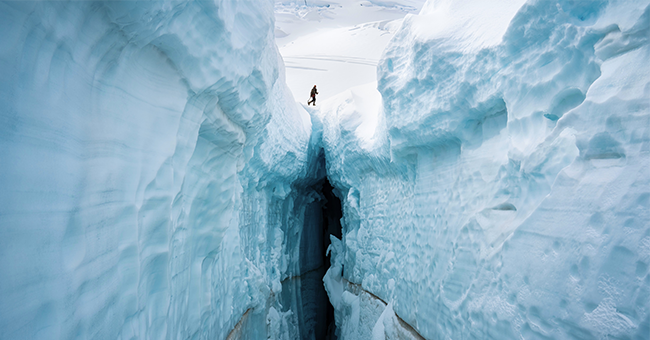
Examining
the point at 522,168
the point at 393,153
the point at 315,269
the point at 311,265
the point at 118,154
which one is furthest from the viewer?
the point at 315,269

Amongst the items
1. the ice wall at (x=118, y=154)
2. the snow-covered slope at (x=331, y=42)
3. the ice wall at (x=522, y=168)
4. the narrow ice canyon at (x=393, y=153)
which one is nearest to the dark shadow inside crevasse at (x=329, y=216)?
the snow-covered slope at (x=331, y=42)

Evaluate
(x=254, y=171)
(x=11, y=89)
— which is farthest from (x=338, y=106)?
(x=11, y=89)

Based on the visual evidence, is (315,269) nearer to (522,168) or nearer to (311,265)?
(311,265)

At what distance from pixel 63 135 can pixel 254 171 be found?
3.83m

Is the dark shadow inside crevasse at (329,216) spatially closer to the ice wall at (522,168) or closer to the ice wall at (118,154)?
the ice wall at (522,168)

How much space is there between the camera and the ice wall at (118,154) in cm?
108

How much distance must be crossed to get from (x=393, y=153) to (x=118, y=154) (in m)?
3.46

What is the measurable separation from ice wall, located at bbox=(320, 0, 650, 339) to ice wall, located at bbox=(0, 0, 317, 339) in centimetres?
171

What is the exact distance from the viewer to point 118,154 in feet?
5.12

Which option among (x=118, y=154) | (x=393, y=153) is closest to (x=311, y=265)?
(x=393, y=153)

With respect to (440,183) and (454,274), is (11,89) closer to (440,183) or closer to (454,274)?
(454,274)

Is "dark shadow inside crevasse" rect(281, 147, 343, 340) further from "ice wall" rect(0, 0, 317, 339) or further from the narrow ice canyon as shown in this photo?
"ice wall" rect(0, 0, 317, 339)

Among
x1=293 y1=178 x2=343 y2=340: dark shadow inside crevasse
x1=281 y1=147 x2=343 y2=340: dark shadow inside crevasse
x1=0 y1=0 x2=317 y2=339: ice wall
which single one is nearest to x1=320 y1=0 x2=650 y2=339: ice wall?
x1=0 y1=0 x2=317 y2=339: ice wall

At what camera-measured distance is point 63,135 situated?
124 cm
